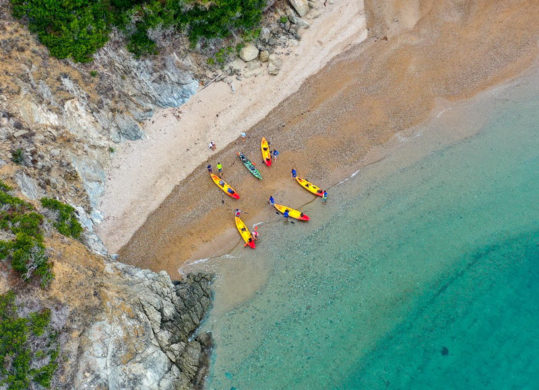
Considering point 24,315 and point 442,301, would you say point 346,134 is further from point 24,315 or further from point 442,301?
point 24,315

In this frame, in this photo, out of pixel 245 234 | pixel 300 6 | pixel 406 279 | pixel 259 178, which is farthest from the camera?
pixel 300 6

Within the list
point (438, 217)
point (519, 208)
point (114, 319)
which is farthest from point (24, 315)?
point (519, 208)

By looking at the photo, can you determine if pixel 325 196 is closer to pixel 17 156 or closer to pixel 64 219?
pixel 64 219

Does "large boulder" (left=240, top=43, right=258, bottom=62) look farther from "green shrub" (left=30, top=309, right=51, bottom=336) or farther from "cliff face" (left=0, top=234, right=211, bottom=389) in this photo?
"green shrub" (left=30, top=309, right=51, bottom=336)

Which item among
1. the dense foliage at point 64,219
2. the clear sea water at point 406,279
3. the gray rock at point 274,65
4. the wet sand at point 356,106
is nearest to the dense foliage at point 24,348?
the dense foliage at point 64,219

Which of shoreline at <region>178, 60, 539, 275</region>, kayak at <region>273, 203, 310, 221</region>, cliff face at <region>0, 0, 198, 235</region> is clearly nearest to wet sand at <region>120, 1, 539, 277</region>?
shoreline at <region>178, 60, 539, 275</region>

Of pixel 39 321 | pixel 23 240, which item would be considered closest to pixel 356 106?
pixel 23 240
